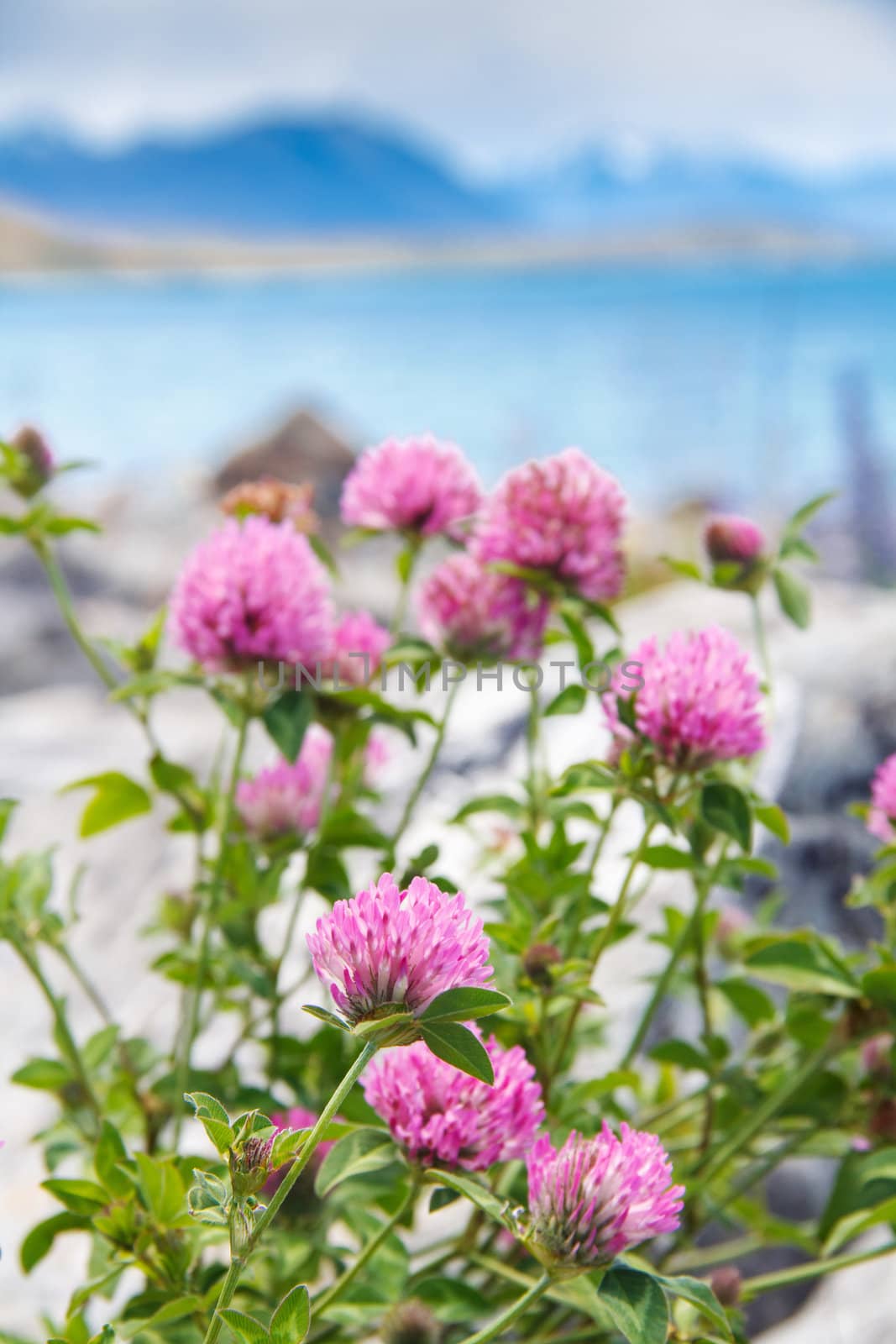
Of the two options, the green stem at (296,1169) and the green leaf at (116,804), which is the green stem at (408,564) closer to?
the green leaf at (116,804)

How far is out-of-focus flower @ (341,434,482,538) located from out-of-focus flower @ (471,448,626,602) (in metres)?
0.03

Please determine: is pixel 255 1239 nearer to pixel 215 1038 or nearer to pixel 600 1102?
pixel 600 1102

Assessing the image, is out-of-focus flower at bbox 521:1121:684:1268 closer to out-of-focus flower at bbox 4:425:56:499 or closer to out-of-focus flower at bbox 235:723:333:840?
out-of-focus flower at bbox 235:723:333:840

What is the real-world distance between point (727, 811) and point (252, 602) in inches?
9.7

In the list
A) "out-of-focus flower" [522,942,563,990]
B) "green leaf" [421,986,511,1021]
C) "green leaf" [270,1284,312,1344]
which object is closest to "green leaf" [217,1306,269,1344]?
"green leaf" [270,1284,312,1344]

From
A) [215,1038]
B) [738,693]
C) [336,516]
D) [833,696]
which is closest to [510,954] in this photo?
[738,693]

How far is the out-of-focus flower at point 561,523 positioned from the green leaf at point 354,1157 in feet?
0.99

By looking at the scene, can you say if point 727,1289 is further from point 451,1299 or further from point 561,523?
point 561,523

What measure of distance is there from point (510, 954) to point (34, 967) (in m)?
0.25

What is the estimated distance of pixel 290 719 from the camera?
0.60m

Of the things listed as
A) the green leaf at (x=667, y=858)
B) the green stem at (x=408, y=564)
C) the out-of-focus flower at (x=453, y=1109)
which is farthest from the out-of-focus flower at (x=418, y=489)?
the out-of-focus flower at (x=453, y=1109)

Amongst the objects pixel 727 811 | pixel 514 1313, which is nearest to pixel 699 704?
pixel 727 811

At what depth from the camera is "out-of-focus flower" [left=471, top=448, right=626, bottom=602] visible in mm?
647

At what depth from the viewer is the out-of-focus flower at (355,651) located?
68cm
